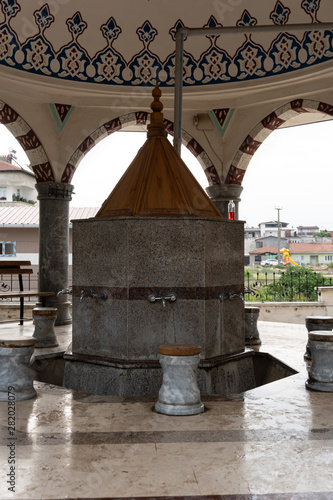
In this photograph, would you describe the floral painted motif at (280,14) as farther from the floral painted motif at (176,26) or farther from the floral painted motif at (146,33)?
the floral painted motif at (146,33)

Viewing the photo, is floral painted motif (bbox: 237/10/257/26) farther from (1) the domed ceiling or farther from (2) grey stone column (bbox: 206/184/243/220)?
(2) grey stone column (bbox: 206/184/243/220)

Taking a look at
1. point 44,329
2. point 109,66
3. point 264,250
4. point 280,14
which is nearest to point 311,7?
point 280,14

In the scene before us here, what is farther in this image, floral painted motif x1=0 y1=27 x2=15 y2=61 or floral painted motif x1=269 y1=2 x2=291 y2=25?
floral painted motif x1=269 y1=2 x2=291 y2=25

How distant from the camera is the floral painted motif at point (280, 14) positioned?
771 centimetres

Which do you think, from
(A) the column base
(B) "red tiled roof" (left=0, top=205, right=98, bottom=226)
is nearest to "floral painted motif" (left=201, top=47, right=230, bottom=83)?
(A) the column base

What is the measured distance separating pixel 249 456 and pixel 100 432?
90 cm

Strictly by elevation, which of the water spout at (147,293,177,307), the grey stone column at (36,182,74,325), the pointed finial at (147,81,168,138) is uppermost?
the pointed finial at (147,81,168,138)

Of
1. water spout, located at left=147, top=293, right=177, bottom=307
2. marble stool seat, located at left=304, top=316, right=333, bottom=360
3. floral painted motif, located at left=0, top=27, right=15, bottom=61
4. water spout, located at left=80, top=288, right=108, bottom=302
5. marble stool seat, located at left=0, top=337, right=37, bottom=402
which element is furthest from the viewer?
floral painted motif, located at left=0, top=27, right=15, bottom=61

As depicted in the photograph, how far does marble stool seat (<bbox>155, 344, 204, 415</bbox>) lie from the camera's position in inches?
139

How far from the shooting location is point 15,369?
153 inches

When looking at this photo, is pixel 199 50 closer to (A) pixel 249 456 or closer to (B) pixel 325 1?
(B) pixel 325 1

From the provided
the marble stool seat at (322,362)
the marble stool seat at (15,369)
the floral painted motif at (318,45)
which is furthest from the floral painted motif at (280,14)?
the marble stool seat at (15,369)

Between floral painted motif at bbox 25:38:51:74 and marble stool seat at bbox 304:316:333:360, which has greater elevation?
floral painted motif at bbox 25:38:51:74

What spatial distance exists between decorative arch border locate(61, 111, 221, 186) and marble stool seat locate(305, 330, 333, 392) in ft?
15.6
